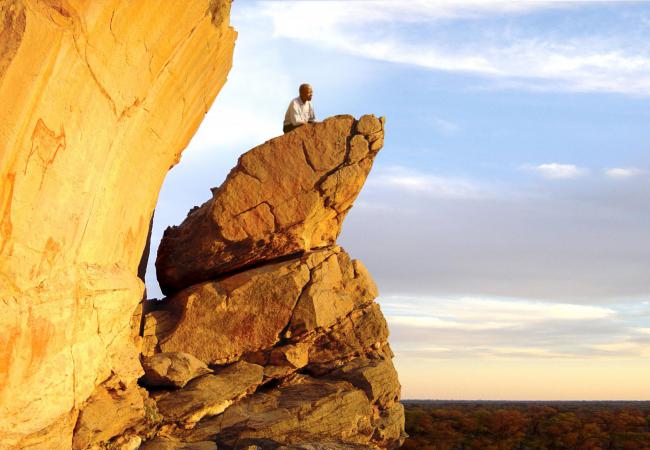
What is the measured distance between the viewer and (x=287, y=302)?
16.1 metres

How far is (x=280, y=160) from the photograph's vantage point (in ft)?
55.4

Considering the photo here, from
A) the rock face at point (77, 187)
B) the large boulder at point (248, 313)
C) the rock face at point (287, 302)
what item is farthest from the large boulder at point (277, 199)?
the rock face at point (77, 187)

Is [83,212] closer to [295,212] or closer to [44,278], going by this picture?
[44,278]

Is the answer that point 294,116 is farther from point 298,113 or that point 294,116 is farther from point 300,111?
point 300,111

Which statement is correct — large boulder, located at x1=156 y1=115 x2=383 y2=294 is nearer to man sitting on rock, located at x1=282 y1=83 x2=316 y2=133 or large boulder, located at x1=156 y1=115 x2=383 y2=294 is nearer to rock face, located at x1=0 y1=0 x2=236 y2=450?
man sitting on rock, located at x1=282 y1=83 x2=316 y2=133

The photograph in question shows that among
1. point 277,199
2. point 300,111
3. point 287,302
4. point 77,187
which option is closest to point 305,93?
point 300,111

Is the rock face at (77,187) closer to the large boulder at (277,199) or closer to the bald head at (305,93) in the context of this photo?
the large boulder at (277,199)

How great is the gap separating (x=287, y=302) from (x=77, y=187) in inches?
250

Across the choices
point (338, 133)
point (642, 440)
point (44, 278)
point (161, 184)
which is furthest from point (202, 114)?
point (642, 440)

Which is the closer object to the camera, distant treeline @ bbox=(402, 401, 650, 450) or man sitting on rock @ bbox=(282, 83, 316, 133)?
man sitting on rock @ bbox=(282, 83, 316, 133)

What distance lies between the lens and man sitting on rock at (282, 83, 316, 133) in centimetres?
1802

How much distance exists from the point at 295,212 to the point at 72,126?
706 cm

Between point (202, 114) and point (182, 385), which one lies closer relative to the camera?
point (182, 385)

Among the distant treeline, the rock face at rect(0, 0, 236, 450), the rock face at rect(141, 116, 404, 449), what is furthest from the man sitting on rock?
the distant treeline
